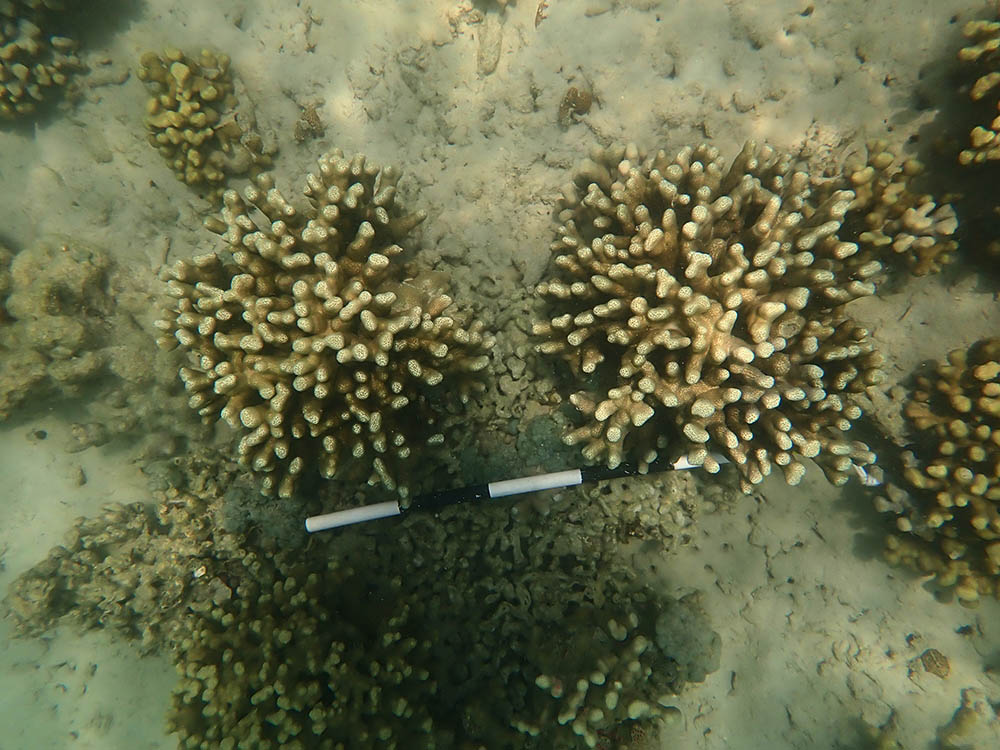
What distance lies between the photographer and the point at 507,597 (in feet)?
13.8

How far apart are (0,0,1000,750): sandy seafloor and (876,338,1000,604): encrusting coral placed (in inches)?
9.8


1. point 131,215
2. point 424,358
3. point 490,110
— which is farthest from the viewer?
point 131,215

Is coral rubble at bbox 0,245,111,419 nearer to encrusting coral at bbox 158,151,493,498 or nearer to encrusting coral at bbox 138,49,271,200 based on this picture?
encrusting coral at bbox 138,49,271,200

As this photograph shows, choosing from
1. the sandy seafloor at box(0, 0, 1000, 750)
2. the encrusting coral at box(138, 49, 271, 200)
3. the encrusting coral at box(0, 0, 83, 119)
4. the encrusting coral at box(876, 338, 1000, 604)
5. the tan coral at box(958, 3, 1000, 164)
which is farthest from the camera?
the encrusting coral at box(0, 0, 83, 119)

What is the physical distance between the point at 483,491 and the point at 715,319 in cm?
222

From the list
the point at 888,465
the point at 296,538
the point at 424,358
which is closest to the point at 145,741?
the point at 296,538

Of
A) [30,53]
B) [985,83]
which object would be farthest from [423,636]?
[30,53]

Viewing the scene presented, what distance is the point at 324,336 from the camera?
11.3 ft

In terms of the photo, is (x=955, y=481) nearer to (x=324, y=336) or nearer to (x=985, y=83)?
(x=985, y=83)

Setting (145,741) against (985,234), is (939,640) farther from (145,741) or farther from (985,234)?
(145,741)

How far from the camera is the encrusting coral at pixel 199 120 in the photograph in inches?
188

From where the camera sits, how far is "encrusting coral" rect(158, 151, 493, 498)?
3428 millimetres

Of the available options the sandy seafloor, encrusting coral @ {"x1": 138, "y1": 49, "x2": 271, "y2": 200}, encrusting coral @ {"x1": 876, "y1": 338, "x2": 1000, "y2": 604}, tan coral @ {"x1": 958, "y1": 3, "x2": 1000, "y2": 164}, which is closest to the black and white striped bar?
the sandy seafloor

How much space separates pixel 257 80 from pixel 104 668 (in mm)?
6796
